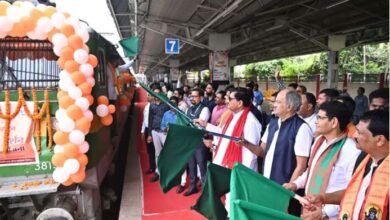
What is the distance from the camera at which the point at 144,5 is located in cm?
1412

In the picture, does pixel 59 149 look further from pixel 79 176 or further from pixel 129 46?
pixel 129 46

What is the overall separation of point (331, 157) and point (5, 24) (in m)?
3.68

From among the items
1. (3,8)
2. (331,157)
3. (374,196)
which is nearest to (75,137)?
(3,8)

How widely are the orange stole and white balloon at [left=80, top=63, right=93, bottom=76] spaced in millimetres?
3230

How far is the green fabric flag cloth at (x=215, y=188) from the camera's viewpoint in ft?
10.6

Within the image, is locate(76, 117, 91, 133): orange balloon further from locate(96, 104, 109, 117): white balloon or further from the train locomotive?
locate(96, 104, 109, 117): white balloon

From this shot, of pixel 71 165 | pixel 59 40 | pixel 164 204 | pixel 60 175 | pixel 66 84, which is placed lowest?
pixel 164 204

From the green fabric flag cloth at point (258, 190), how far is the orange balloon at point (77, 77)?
8.10ft

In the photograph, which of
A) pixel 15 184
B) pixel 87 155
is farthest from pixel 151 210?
pixel 15 184

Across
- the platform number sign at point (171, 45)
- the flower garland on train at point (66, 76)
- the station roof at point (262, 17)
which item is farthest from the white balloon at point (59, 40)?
the platform number sign at point (171, 45)

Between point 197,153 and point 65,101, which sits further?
point 197,153

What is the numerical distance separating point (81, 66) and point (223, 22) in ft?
41.6

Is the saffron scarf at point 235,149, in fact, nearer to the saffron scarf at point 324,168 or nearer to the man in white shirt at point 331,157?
the man in white shirt at point 331,157

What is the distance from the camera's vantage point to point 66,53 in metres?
4.07
